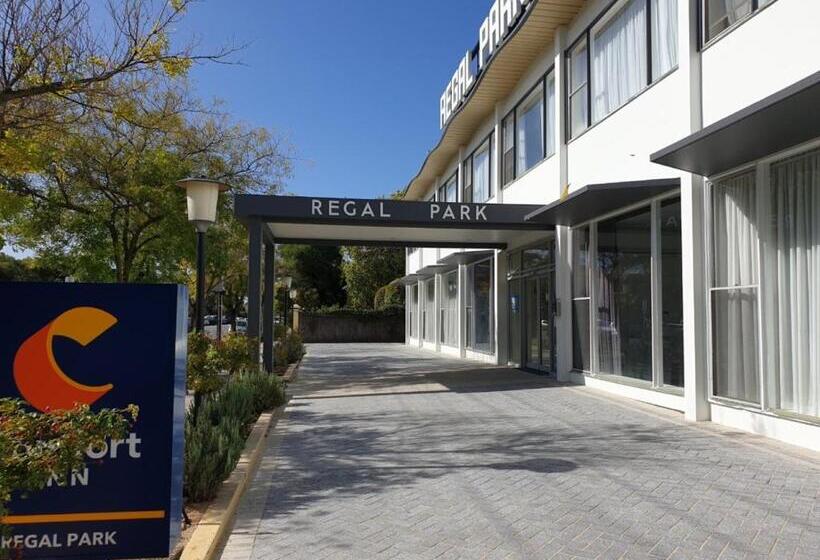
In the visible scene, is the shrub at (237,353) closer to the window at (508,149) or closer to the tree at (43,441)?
the tree at (43,441)

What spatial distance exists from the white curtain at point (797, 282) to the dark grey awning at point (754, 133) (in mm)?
355

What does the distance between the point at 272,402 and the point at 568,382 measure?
5.94 m

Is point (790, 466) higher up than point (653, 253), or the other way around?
point (653, 253)

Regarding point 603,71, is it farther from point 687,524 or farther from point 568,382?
point 687,524

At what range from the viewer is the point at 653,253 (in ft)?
33.3

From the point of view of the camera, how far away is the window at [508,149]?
16.6 metres

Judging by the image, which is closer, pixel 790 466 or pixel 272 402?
pixel 790 466

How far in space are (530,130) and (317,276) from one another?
37.9m

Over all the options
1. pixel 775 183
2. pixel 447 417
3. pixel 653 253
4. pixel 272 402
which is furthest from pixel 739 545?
pixel 272 402

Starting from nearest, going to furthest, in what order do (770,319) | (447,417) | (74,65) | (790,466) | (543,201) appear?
(790,466) → (770,319) → (74,65) → (447,417) → (543,201)

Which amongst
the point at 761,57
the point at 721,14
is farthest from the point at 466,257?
the point at 761,57

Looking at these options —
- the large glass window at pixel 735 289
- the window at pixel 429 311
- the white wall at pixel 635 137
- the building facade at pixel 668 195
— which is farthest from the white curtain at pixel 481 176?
the large glass window at pixel 735 289

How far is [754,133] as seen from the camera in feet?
22.1

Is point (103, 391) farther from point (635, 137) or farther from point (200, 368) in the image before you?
point (635, 137)
